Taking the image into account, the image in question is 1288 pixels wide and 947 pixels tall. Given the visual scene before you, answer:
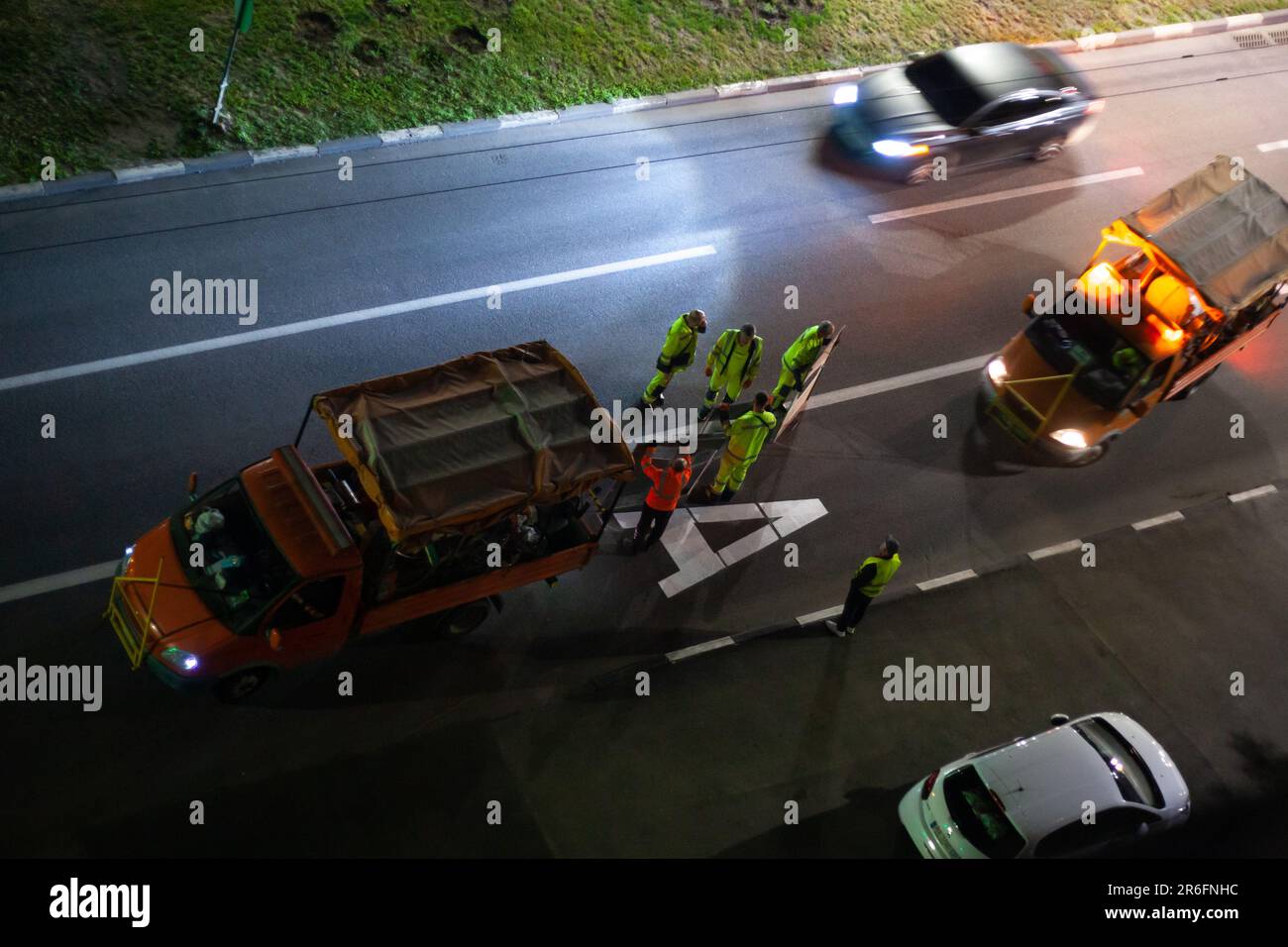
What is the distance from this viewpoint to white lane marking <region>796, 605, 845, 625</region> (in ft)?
41.5

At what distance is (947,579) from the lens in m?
13.4

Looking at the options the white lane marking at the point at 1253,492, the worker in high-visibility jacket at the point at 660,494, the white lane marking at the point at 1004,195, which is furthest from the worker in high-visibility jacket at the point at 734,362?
the white lane marking at the point at 1253,492

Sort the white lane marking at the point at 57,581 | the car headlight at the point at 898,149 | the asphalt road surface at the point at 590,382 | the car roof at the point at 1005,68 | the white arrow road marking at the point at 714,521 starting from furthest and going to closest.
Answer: the car roof at the point at 1005,68 → the car headlight at the point at 898,149 → the white arrow road marking at the point at 714,521 → the white lane marking at the point at 57,581 → the asphalt road surface at the point at 590,382

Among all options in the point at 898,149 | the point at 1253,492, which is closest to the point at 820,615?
the point at 1253,492

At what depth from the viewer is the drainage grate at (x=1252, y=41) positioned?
24.1m

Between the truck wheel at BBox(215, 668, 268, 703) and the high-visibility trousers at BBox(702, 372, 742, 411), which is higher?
the high-visibility trousers at BBox(702, 372, 742, 411)

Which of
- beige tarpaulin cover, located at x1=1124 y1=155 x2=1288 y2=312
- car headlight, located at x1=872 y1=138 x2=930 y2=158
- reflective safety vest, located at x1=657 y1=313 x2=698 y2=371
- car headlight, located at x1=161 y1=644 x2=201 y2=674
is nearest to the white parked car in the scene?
reflective safety vest, located at x1=657 y1=313 x2=698 y2=371

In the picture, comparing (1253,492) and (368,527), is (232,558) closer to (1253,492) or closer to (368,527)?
(368,527)

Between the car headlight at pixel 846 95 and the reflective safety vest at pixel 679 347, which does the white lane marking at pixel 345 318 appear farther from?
the car headlight at pixel 846 95

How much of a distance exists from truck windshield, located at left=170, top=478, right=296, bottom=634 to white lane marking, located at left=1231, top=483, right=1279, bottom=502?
1266 centimetres

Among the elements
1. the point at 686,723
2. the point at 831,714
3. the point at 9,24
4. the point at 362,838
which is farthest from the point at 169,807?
the point at 9,24

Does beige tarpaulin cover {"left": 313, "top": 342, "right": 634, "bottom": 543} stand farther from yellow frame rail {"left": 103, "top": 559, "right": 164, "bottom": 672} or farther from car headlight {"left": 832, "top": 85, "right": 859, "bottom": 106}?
car headlight {"left": 832, "top": 85, "right": 859, "bottom": 106}

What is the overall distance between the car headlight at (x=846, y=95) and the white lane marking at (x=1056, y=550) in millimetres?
8961

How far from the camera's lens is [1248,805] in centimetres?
1198
